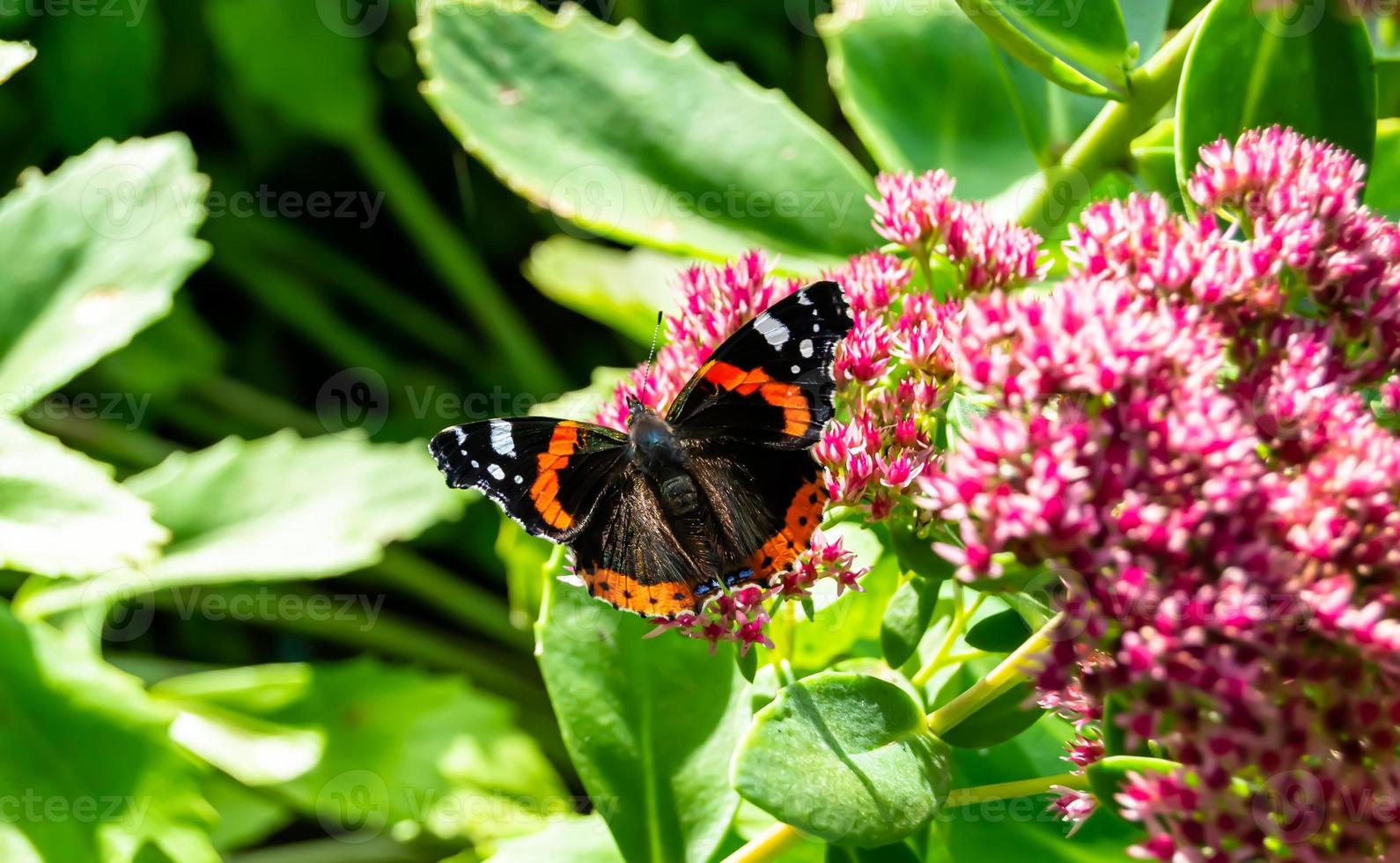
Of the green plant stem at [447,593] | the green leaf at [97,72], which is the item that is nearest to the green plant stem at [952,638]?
the green plant stem at [447,593]

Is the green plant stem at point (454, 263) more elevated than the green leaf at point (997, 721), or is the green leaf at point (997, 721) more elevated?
the green plant stem at point (454, 263)

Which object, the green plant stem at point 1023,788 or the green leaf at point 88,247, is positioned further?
the green leaf at point 88,247

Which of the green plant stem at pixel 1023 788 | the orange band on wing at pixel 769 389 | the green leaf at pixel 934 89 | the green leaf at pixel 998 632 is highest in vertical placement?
the green leaf at pixel 934 89

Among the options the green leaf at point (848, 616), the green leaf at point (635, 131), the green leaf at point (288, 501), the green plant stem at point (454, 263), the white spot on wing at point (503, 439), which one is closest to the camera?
the white spot on wing at point (503, 439)

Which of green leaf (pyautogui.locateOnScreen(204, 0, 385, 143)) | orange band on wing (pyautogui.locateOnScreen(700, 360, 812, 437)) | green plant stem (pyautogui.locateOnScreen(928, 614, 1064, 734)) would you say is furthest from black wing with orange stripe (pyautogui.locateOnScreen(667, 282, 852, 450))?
green leaf (pyautogui.locateOnScreen(204, 0, 385, 143))

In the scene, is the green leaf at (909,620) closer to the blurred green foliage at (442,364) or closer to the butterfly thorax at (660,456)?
the blurred green foliage at (442,364)

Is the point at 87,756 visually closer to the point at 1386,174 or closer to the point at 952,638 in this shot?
the point at 952,638

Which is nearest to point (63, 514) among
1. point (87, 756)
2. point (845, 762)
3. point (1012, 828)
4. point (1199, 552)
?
point (87, 756)
